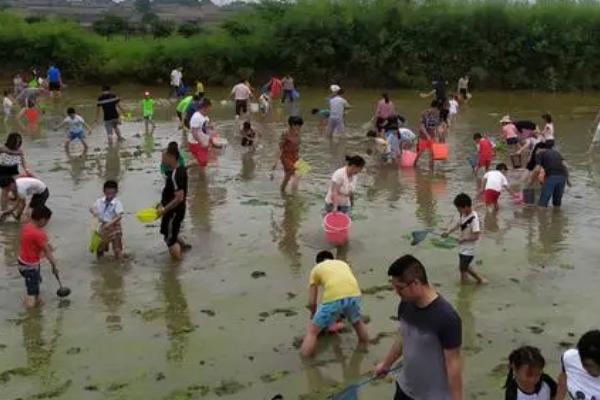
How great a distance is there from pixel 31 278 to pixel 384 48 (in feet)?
101

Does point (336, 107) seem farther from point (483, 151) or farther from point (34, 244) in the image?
point (34, 244)

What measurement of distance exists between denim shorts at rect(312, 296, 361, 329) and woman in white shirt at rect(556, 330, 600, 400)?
287 centimetres

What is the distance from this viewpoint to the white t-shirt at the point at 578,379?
16.2ft

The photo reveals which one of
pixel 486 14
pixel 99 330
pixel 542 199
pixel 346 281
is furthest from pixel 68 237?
pixel 486 14

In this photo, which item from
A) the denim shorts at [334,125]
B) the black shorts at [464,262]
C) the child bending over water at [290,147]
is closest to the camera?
the black shorts at [464,262]

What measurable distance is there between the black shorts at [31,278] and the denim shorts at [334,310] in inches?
133

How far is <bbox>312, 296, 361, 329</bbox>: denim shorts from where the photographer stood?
7707mm

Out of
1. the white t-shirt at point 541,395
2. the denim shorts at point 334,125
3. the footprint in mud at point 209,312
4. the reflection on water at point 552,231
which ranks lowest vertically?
the reflection on water at point 552,231

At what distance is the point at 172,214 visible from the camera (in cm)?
1065

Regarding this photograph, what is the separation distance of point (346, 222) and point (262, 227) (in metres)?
1.62

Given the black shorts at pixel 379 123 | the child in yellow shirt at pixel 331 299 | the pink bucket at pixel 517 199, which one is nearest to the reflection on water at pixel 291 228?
the child in yellow shirt at pixel 331 299

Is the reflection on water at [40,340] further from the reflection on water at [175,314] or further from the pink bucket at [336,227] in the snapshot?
the pink bucket at [336,227]

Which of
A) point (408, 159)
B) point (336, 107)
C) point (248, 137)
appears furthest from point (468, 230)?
point (336, 107)

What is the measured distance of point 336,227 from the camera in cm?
1137
